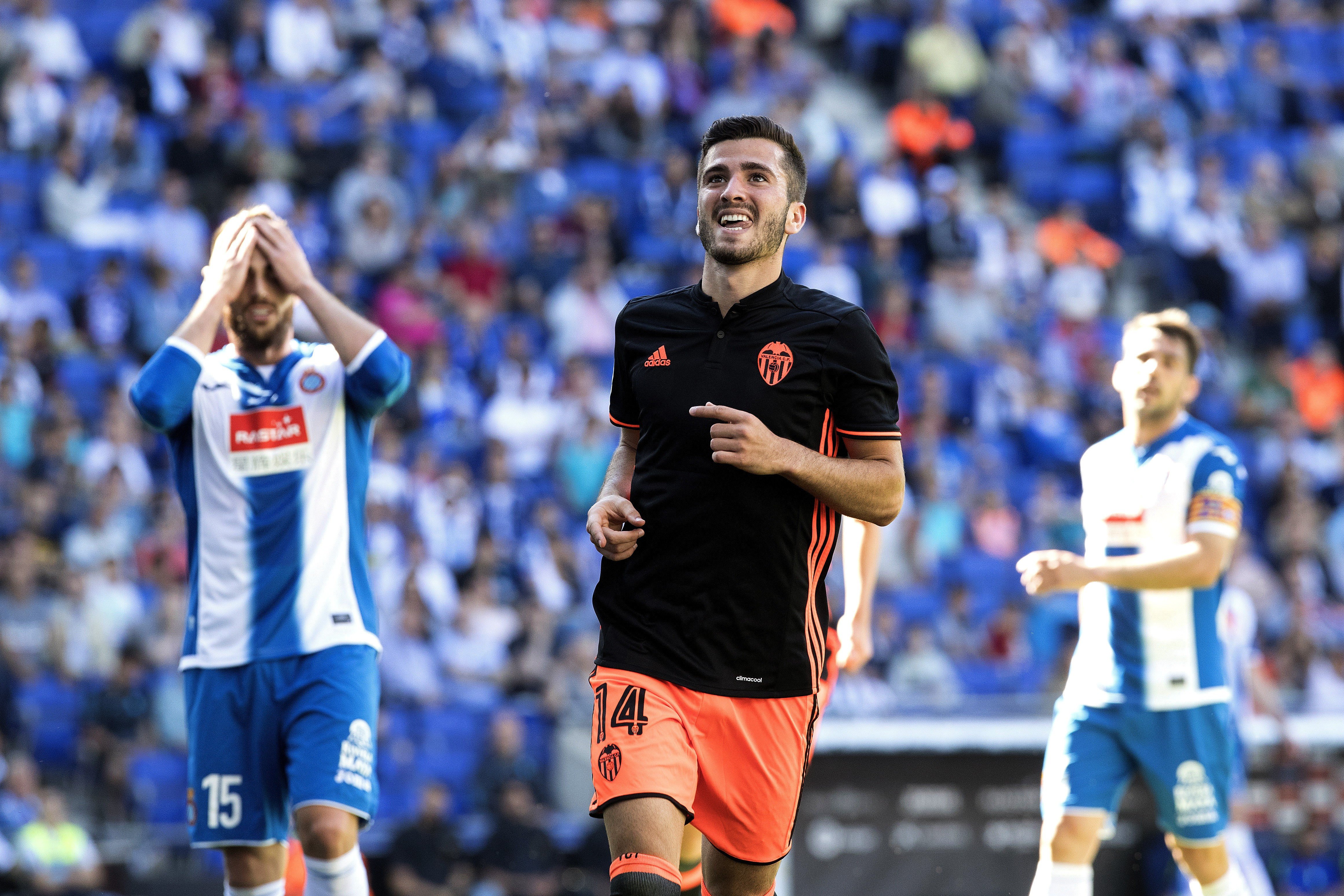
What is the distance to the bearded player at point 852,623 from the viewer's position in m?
6.36

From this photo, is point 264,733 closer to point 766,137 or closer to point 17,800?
point 766,137

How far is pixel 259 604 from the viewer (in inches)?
220

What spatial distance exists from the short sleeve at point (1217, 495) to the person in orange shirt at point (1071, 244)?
1080 centimetres

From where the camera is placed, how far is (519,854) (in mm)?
10383

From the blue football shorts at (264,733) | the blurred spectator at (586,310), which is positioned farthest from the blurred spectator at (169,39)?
the blue football shorts at (264,733)

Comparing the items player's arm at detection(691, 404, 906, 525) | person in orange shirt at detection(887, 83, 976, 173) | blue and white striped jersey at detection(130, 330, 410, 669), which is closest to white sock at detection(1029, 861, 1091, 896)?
player's arm at detection(691, 404, 906, 525)

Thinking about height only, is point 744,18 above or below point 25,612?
above

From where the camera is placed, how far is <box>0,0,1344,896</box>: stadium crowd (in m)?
11.1

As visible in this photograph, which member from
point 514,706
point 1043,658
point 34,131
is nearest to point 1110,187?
point 1043,658

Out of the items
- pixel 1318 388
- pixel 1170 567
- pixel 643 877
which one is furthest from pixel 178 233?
pixel 1318 388

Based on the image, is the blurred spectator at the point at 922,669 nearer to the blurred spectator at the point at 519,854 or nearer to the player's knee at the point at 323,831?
the blurred spectator at the point at 519,854

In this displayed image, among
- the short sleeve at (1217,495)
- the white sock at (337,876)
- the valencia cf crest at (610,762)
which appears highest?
the short sleeve at (1217,495)

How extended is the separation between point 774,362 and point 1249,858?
7.27 metres

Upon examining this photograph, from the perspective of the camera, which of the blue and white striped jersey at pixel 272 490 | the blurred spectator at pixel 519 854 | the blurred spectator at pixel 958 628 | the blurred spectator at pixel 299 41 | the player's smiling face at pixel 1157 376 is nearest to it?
the blue and white striped jersey at pixel 272 490
